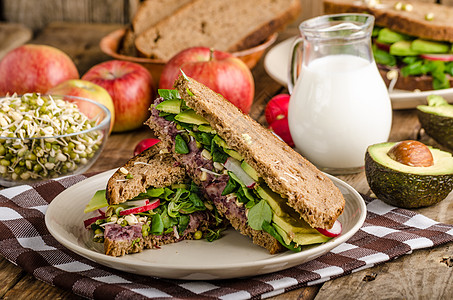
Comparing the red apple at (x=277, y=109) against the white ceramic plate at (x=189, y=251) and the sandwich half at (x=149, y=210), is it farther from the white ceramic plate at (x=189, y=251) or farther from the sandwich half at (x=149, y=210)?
the sandwich half at (x=149, y=210)

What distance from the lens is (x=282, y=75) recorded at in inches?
118

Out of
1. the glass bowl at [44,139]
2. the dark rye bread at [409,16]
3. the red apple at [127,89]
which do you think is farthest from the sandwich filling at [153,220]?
the dark rye bread at [409,16]

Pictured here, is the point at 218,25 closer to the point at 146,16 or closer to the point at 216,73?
the point at 146,16

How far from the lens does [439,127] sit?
2309 millimetres

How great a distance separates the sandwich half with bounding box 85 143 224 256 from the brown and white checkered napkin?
0.10 metres

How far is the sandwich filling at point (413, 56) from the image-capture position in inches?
113

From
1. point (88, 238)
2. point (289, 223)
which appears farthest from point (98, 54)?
point (289, 223)

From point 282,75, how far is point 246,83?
329mm

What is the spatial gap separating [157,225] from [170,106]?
1.12 feet

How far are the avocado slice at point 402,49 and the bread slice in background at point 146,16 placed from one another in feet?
3.98

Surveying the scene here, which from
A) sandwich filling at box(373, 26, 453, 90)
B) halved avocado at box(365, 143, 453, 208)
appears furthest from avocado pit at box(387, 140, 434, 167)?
sandwich filling at box(373, 26, 453, 90)

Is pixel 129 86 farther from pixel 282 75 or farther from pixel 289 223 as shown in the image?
pixel 289 223

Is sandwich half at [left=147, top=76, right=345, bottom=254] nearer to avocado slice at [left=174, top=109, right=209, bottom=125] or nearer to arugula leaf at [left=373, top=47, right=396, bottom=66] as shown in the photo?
avocado slice at [left=174, top=109, right=209, bottom=125]

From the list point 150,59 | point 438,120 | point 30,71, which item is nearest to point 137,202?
point 438,120
